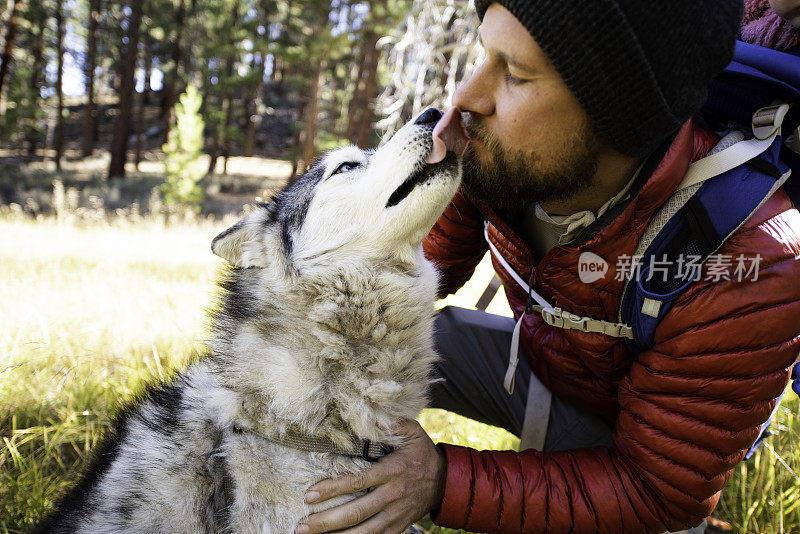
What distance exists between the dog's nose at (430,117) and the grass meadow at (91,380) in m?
1.37

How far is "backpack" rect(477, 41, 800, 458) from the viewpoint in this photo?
1.95m

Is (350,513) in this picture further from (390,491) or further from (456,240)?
(456,240)

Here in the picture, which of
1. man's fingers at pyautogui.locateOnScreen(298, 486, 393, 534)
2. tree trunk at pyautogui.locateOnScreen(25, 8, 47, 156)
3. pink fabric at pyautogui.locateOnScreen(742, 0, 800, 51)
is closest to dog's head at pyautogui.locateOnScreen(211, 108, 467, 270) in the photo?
man's fingers at pyautogui.locateOnScreen(298, 486, 393, 534)

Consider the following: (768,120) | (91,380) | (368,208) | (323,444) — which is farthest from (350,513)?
(91,380)

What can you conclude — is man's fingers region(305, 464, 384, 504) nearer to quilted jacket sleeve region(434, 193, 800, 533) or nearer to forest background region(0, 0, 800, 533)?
quilted jacket sleeve region(434, 193, 800, 533)

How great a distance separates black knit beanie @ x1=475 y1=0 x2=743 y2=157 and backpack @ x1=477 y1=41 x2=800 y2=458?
30cm

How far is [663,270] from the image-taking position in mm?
2047

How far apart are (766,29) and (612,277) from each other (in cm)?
167

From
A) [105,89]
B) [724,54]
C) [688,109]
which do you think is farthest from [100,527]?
[105,89]

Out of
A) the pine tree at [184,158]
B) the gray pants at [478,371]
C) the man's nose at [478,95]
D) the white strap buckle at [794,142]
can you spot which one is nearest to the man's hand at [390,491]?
the gray pants at [478,371]

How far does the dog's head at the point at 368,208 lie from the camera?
2135mm

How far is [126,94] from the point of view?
2209cm

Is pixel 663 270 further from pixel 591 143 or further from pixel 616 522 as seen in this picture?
pixel 616 522

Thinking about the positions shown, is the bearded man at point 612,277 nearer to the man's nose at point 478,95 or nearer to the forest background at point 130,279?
the man's nose at point 478,95
